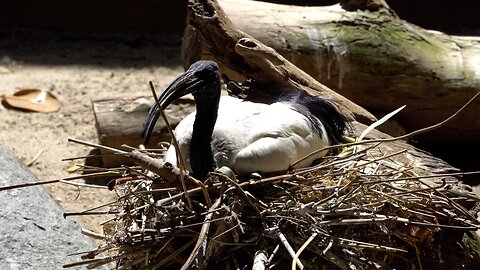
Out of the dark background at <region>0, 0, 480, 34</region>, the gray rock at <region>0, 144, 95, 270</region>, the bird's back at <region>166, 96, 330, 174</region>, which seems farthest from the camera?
the dark background at <region>0, 0, 480, 34</region>

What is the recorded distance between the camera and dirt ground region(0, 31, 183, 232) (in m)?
4.19

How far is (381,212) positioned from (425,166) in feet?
1.29

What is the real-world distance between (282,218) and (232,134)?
Answer: 1.09 feet

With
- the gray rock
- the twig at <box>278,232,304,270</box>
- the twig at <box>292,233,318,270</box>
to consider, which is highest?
the twig at <box>292,233,318,270</box>

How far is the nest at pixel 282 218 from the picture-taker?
90.3 inches

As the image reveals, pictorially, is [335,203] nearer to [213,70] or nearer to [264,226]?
[264,226]

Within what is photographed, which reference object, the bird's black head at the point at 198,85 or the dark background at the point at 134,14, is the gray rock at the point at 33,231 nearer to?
the bird's black head at the point at 198,85

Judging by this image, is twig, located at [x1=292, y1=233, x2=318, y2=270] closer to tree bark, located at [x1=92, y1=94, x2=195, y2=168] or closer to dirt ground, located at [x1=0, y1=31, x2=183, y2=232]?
dirt ground, located at [x1=0, y1=31, x2=183, y2=232]

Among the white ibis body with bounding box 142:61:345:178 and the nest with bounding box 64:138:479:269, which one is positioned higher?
the white ibis body with bounding box 142:61:345:178

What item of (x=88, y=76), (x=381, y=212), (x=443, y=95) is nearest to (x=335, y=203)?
(x=381, y=212)

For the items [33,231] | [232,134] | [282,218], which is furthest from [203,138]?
[33,231]

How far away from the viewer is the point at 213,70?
2473mm

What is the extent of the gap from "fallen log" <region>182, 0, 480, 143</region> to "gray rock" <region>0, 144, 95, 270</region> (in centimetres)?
94

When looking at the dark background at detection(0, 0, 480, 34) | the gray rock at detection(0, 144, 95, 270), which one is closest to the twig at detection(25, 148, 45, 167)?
the gray rock at detection(0, 144, 95, 270)
